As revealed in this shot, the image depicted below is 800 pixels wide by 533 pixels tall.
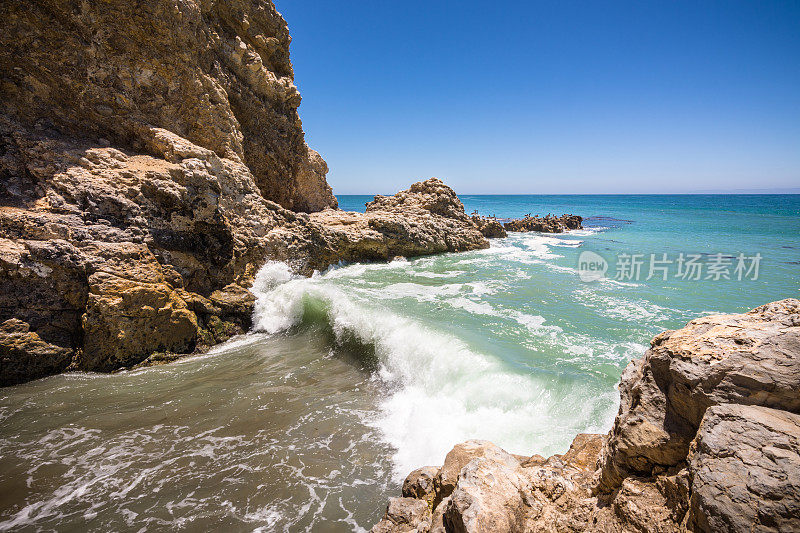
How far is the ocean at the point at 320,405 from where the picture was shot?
398 centimetres

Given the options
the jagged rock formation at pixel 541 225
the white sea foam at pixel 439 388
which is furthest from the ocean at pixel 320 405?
the jagged rock formation at pixel 541 225

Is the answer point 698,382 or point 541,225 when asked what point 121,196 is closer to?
point 698,382

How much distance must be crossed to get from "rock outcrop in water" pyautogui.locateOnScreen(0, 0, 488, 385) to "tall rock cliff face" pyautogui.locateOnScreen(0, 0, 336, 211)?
0.11 ft

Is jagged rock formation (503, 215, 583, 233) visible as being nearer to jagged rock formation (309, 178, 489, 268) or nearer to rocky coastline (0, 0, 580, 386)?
jagged rock formation (309, 178, 489, 268)

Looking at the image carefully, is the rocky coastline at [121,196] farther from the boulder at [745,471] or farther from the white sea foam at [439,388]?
the boulder at [745,471]

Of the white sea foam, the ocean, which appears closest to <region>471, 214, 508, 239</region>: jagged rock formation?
the ocean

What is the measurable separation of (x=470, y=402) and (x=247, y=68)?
51.0 feet

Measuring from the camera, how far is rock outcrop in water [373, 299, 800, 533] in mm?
1556

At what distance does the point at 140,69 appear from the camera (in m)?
9.56

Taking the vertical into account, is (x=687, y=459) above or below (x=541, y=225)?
above

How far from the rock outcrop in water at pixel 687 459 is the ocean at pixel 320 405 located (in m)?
2.10

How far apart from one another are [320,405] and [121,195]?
6695 millimetres

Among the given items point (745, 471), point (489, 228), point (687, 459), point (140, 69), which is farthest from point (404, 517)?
point (489, 228)

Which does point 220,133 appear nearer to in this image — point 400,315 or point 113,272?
point 113,272
